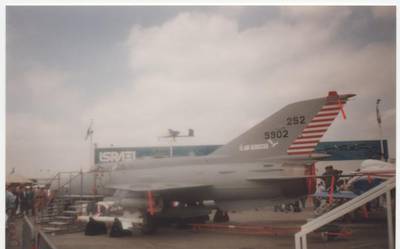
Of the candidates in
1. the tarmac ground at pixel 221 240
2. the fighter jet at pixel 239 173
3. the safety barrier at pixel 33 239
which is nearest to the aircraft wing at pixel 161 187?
the fighter jet at pixel 239 173

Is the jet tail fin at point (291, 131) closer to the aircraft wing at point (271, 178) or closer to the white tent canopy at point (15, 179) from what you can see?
the aircraft wing at point (271, 178)

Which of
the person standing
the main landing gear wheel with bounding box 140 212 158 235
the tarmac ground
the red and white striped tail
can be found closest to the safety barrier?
the tarmac ground

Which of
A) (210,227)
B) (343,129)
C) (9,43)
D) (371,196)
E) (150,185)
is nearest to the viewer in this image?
(371,196)

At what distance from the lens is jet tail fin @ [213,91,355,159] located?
17.9 feet

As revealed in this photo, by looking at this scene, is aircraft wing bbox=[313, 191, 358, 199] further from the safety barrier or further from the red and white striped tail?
the safety barrier

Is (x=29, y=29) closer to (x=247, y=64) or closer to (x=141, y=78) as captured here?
(x=141, y=78)

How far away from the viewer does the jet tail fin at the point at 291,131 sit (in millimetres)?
5449

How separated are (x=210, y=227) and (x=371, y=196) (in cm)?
395

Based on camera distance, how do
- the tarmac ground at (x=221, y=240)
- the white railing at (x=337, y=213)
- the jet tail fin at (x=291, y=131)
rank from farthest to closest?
the jet tail fin at (x=291, y=131)
the tarmac ground at (x=221, y=240)
the white railing at (x=337, y=213)

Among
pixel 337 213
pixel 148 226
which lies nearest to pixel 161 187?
pixel 148 226

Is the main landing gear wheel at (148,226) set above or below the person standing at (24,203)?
below

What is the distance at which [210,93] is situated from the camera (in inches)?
206

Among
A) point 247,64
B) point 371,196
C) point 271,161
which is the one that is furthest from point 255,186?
point 371,196

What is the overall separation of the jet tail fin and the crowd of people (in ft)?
9.72
